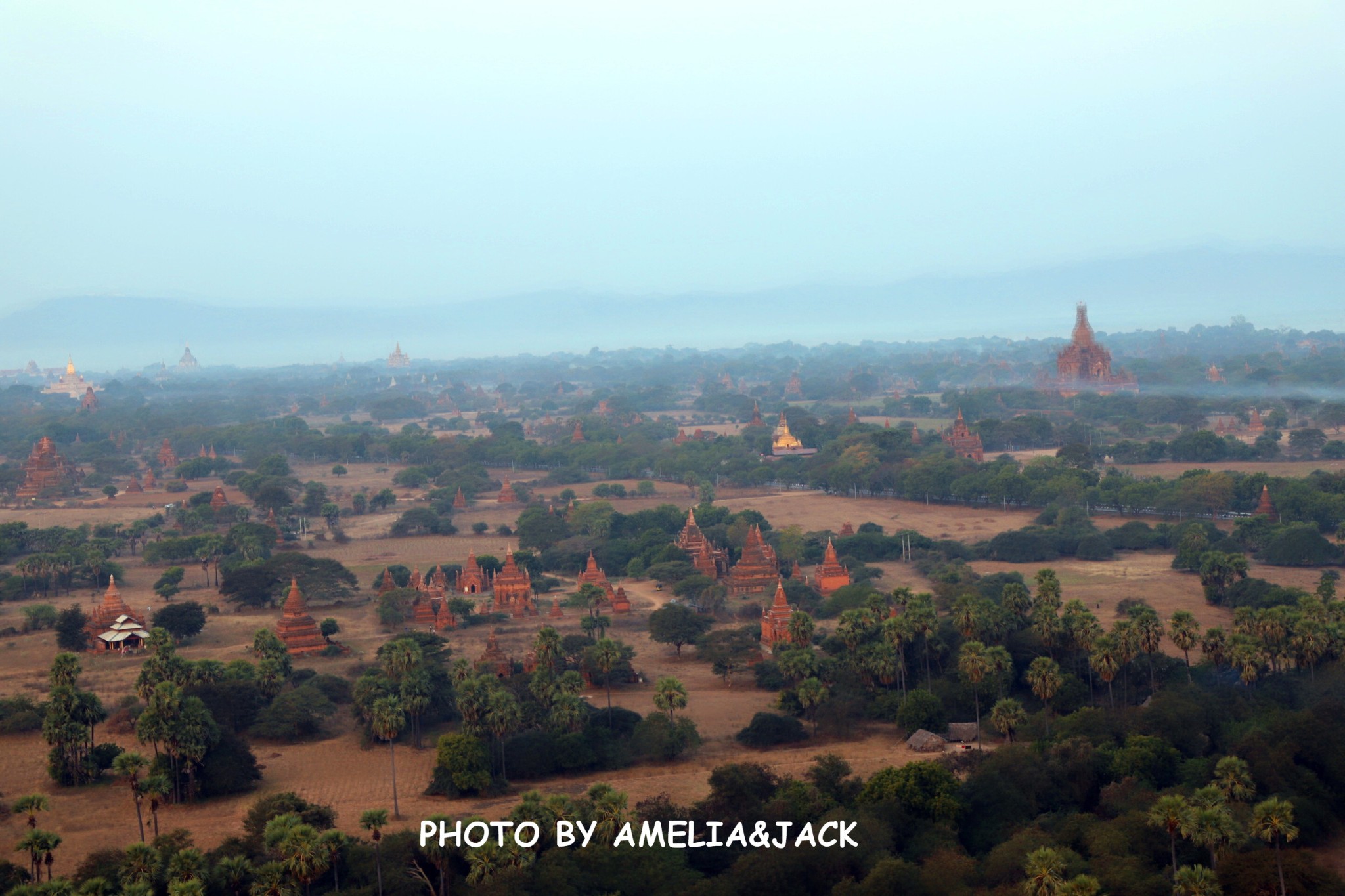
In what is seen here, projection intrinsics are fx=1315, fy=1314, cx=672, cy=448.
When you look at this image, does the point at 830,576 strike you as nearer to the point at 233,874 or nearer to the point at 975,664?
the point at 975,664

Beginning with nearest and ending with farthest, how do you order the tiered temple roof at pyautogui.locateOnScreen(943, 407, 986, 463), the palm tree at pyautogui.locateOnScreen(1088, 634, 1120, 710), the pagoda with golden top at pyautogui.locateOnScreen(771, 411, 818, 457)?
the palm tree at pyautogui.locateOnScreen(1088, 634, 1120, 710), the tiered temple roof at pyautogui.locateOnScreen(943, 407, 986, 463), the pagoda with golden top at pyautogui.locateOnScreen(771, 411, 818, 457)

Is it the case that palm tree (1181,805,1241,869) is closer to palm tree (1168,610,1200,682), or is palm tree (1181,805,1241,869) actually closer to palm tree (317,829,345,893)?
palm tree (1168,610,1200,682)

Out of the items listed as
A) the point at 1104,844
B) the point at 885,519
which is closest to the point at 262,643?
the point at 1104,844

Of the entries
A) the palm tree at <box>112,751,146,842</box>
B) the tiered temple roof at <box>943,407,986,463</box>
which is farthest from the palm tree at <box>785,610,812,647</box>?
→ the tiered temple roof at <box>943,407,986,463</box>

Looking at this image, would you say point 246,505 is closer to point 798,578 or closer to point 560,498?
point 560,498

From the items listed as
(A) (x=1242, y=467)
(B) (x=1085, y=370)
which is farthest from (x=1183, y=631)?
(B) (x=1085, y=370)

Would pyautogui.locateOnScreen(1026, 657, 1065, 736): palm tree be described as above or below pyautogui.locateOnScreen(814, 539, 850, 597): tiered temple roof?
above
